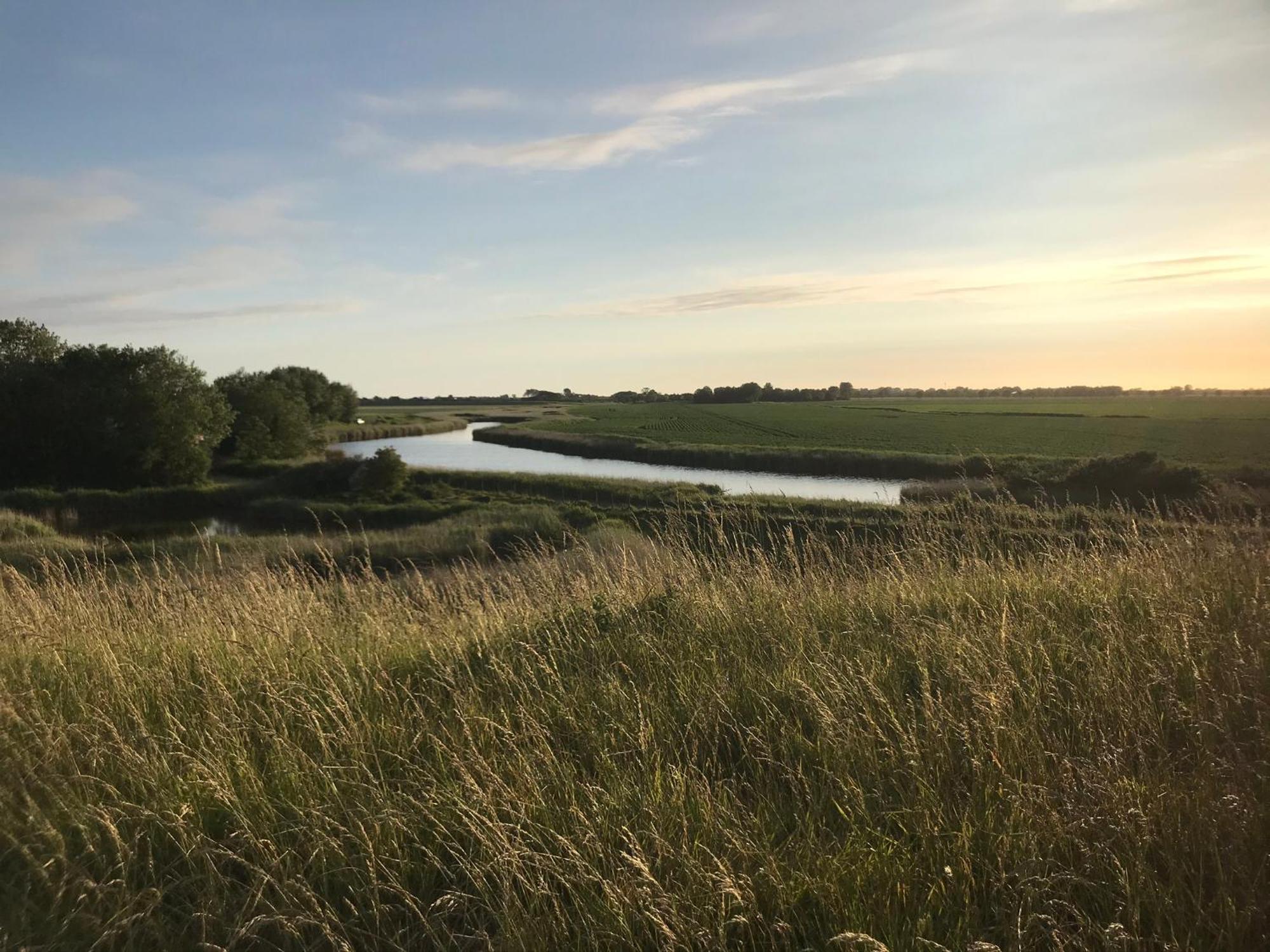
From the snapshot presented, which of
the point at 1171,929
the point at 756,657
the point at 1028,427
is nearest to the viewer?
the point at 1171,929

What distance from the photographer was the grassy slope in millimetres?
2424

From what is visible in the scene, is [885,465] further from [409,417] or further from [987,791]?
[409,417]

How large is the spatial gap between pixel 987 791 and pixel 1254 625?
2.36 m

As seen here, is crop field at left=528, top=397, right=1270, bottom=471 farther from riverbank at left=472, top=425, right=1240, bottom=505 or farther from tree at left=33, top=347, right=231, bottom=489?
tree at left=33, top=347, right=231, bottom=489

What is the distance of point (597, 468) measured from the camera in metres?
65.1

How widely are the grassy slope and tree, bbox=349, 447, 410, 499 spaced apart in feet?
137

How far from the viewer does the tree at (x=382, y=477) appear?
4556cm

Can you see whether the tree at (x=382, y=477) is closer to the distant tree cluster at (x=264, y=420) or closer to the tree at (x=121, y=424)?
the tree at (x=121, y=424)

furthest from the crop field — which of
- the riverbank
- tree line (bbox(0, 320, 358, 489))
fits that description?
tree line (bbox(0, 320, 358, 489))

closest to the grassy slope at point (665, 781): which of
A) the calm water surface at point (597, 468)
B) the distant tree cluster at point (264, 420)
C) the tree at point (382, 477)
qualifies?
the calm water surface at point (597, 468)

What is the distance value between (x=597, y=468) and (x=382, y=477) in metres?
22.5

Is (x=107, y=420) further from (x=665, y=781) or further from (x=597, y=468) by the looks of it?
(x=665, y=781)

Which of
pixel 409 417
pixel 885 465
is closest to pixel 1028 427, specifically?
pixel 885 465

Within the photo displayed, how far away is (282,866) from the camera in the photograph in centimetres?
291
